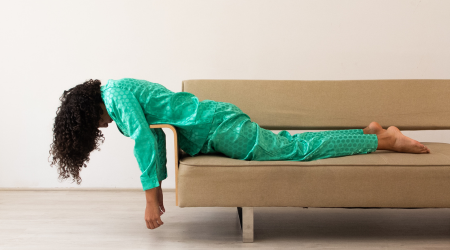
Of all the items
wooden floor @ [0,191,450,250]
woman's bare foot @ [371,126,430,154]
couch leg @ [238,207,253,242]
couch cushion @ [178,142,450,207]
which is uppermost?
woman's bare foot @ [371,126,430,154]

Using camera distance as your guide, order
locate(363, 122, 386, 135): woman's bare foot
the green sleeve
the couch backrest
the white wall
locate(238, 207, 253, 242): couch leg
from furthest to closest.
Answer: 1. the white wall
2. the couch backrest
3. locate(363, 122, 386, 135): woman's bare foot
4. locate(238, 207, 253, 242): couch leg
5. the green sleeve

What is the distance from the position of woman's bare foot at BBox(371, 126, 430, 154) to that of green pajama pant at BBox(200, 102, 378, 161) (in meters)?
0.08

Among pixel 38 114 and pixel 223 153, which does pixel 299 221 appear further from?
pixel 38 114

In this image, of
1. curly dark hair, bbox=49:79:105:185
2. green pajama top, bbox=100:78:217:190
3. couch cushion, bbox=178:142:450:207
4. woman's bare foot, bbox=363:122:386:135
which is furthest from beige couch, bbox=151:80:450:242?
curly dark hair, bbox=49:79:105:185

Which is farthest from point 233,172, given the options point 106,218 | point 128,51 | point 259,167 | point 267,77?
point 128,51

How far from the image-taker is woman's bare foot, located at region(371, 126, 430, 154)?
174 cm

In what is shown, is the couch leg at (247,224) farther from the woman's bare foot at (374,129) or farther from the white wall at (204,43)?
the white wall at (204,43)

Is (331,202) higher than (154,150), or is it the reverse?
(154,150)

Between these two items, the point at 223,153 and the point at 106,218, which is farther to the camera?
the point at 106,218

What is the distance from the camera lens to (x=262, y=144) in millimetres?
1699

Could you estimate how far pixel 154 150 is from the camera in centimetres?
157

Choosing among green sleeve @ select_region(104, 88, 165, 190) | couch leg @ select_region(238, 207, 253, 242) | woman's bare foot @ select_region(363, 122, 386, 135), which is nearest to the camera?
green sleeve @ select_region(104, 88, 165, 190)

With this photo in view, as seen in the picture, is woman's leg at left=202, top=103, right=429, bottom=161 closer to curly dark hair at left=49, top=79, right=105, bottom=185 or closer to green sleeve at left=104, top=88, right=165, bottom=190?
green sleeve at left=104, top=88, right=165, bottom=190

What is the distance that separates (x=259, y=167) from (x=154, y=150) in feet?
1.48
